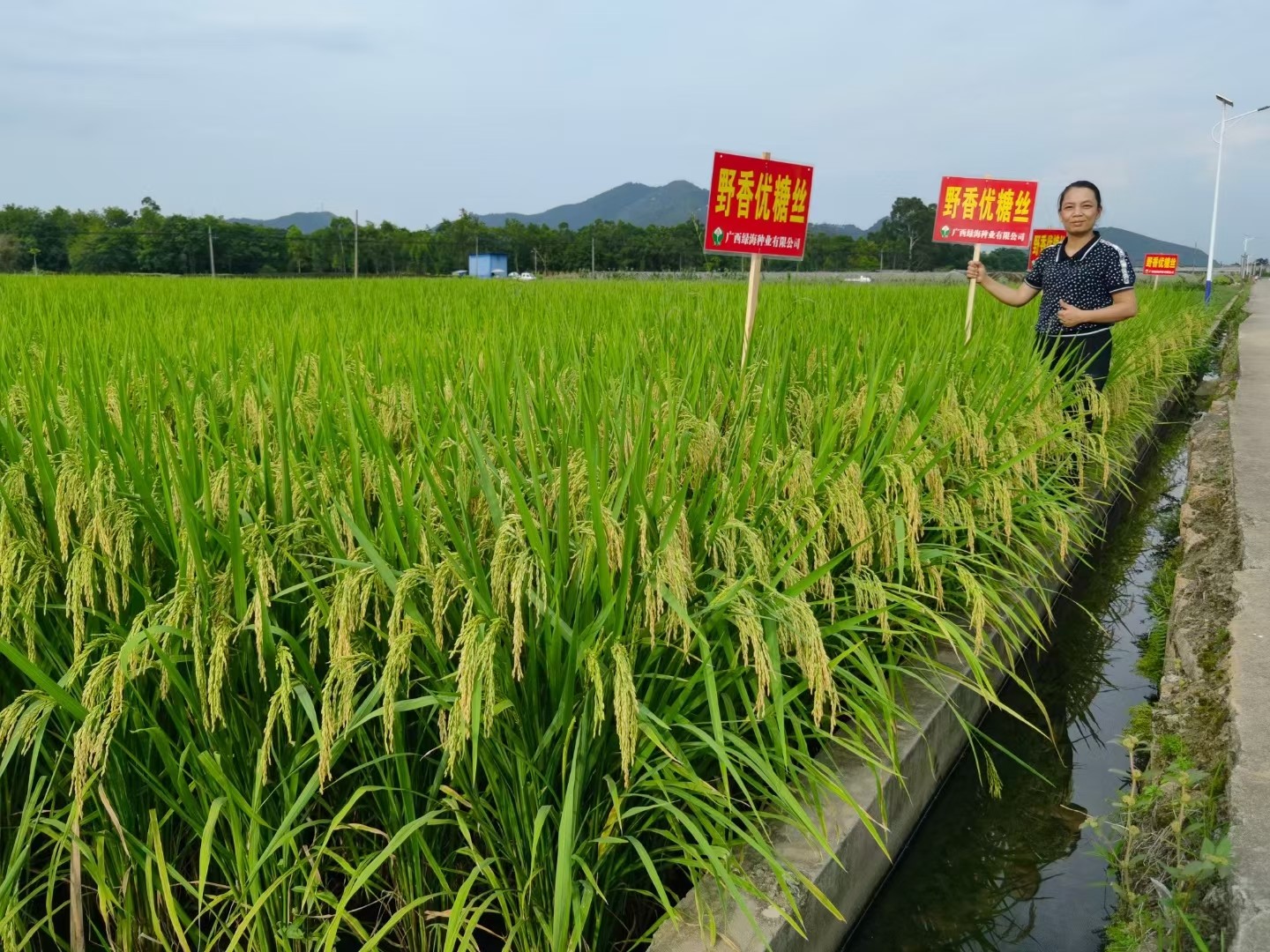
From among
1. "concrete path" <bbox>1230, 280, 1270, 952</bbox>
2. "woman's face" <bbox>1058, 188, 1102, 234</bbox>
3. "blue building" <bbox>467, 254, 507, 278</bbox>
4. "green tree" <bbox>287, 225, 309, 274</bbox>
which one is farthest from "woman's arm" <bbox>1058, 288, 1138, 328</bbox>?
"green tree" <bbox>287, 225, 309, 274</bbox>

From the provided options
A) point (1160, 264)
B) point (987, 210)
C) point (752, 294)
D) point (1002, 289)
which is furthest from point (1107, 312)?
point (1160, 264)

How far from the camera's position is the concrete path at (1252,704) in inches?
62.4

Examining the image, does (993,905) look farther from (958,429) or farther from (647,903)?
(958,429)

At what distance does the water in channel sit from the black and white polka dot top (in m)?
1.60

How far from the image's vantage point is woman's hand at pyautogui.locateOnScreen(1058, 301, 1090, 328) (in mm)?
4434

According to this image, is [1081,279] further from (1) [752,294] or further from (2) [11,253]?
(2) [11,253]

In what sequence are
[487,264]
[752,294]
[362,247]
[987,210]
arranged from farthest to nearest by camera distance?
[362,247], [487,264], [987,210], [752,294]

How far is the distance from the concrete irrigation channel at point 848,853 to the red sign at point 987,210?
3.66m

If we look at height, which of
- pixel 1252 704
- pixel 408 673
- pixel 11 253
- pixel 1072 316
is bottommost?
pixel 1252 704

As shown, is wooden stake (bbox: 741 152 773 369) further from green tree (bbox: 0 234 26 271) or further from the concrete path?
green tree (bbox: 0 234 26 271)

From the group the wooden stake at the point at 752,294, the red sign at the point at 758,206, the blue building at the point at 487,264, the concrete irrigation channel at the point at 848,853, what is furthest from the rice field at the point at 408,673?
the blue building at the point at 487,264

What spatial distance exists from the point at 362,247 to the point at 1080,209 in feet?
167

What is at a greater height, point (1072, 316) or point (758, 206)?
point (758, 206)

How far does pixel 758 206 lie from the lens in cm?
382
